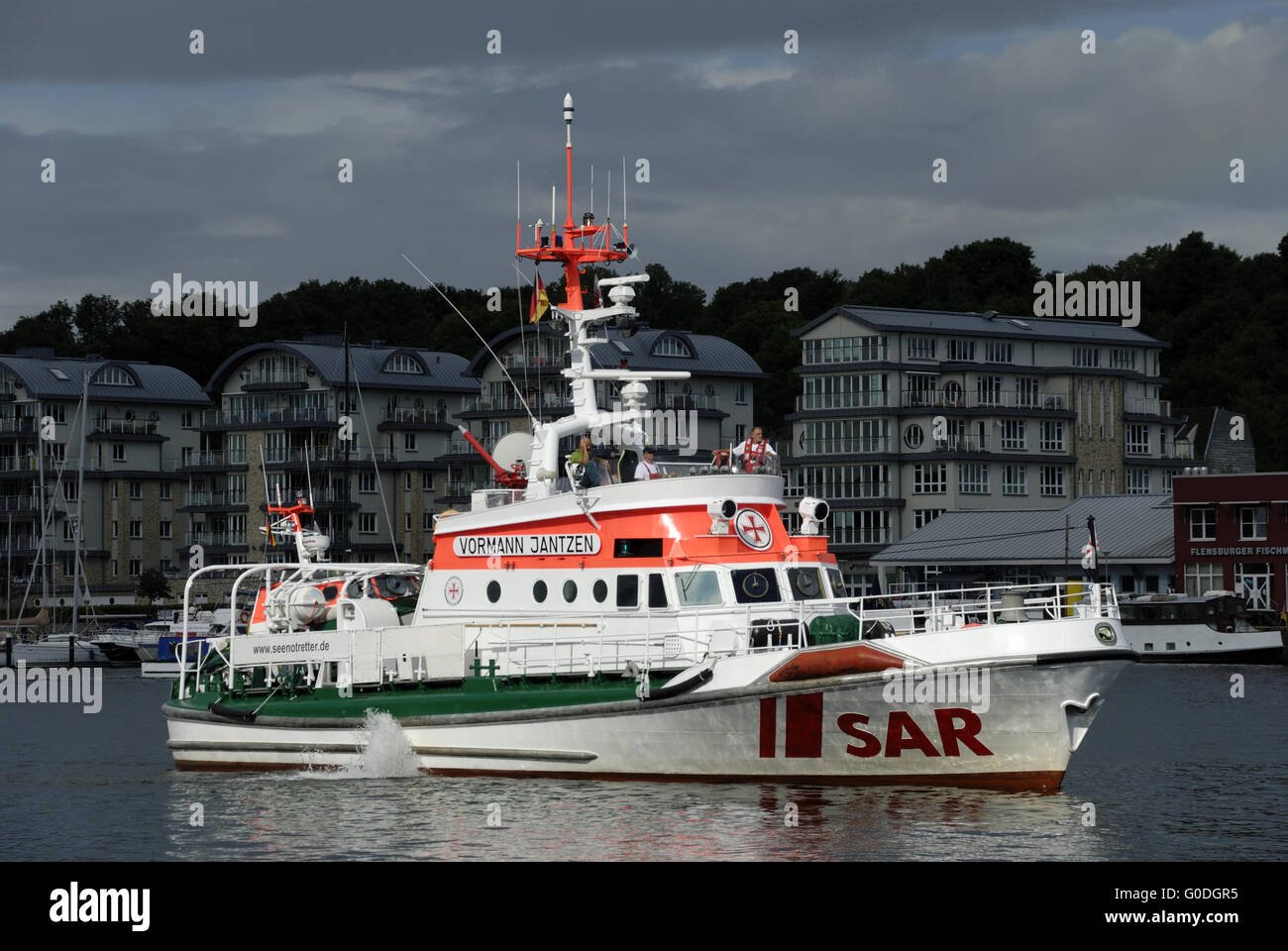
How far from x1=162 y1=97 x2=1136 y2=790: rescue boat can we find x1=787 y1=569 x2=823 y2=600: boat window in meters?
0.04

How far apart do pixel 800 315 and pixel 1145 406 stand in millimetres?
38390

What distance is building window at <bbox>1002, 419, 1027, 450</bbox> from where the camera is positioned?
111 meters

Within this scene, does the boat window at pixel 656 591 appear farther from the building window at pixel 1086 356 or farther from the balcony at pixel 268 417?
the building window at pixel 1086 356

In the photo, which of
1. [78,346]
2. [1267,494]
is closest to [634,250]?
[1267,494]

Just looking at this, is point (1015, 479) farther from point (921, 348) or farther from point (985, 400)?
point (921, 348)

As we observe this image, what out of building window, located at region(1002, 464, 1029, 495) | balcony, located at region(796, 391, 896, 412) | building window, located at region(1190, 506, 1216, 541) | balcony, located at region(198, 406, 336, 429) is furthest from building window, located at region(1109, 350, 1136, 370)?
balcony, located at region(198, 406, 336, 429)

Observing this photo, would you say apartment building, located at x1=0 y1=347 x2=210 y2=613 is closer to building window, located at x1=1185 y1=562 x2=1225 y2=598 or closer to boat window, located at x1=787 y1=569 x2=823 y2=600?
building window, located at x1=1185 y1=562 x2=1225 y2=598

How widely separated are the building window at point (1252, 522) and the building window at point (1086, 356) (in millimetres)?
30425

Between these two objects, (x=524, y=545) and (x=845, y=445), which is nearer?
(x=524, y=545)

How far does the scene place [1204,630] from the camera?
3105 inches

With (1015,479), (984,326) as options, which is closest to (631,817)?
(1015,479)

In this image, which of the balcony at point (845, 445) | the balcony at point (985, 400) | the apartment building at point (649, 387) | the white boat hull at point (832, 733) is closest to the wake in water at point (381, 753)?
the white boat hull at point (832, 733)

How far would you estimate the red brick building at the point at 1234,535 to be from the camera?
8512cm
